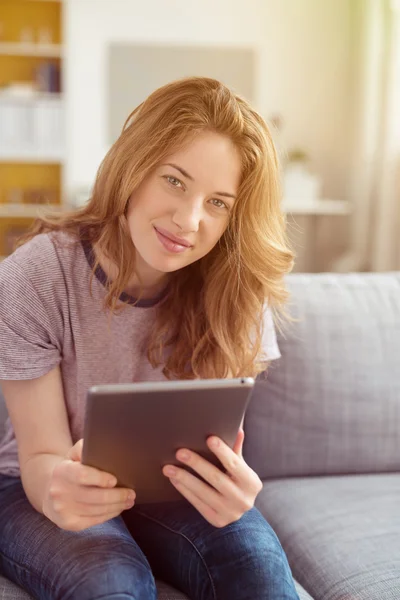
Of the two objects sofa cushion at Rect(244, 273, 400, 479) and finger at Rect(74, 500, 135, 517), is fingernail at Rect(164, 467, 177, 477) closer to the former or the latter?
finger at Rect(74, 500, 135, 517)

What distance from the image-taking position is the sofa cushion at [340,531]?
46.2 inches

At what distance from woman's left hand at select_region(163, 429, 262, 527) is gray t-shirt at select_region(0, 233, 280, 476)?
0.27 metres

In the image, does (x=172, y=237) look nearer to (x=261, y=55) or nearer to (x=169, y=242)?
(x=169, y=242)

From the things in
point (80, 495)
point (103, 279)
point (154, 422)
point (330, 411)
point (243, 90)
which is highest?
point (243, 90)

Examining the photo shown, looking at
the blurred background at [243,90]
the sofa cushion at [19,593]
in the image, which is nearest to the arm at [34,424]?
the sofa cushion at [19,593]

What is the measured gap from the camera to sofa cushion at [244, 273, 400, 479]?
4.89ft

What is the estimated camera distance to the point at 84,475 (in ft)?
3.05

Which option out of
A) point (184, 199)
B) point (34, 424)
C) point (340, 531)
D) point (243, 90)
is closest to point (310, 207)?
point (243, 90)

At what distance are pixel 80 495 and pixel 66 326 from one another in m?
0.31

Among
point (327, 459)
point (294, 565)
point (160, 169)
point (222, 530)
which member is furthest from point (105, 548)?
point (327, 459)

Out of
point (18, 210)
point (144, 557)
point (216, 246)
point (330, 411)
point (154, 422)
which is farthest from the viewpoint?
point (18, 210)

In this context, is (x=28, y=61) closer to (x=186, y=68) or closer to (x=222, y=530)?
(x=186, y=68)

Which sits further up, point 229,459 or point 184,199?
point 184,199

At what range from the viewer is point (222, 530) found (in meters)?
1.08
